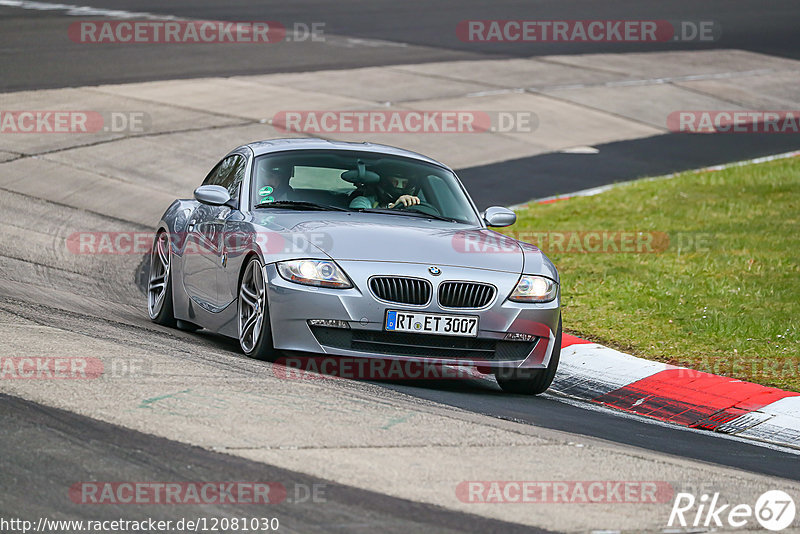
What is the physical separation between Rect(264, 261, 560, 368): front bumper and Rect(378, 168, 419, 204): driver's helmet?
1.43 metres

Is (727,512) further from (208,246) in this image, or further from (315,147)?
(315,147)

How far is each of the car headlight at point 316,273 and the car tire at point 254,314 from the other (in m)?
0.22

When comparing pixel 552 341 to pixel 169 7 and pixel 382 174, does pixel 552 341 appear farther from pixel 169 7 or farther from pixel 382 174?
pixel 169 7

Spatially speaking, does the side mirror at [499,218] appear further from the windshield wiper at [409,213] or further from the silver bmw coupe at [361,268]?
the windshield wiper at [409,213]

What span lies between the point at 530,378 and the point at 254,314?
184cm

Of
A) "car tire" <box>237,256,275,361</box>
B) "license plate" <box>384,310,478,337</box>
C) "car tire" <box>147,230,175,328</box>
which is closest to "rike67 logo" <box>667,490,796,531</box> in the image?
"license plate" <box>384,310,478,337</box>

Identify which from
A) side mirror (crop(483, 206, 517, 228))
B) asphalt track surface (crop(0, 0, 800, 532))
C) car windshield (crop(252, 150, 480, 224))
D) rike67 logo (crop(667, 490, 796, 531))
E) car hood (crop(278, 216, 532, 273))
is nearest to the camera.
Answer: asphalt track surface (crop(0, 0, 800, 532))

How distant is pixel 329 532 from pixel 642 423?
3668mm

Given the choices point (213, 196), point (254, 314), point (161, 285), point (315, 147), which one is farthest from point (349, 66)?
point (254, 314)

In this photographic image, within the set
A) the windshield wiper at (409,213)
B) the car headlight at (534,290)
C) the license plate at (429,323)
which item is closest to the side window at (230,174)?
the windshield wiper at (409,213)

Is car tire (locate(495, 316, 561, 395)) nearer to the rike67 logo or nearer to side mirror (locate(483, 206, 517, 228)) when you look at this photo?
side mirror (locate(483, 206, 517, 228))

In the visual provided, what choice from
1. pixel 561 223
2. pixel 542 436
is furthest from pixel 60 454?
pixel 561 223

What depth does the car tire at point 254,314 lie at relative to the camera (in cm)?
797

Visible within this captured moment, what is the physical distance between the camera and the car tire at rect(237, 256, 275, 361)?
7.97 meters
